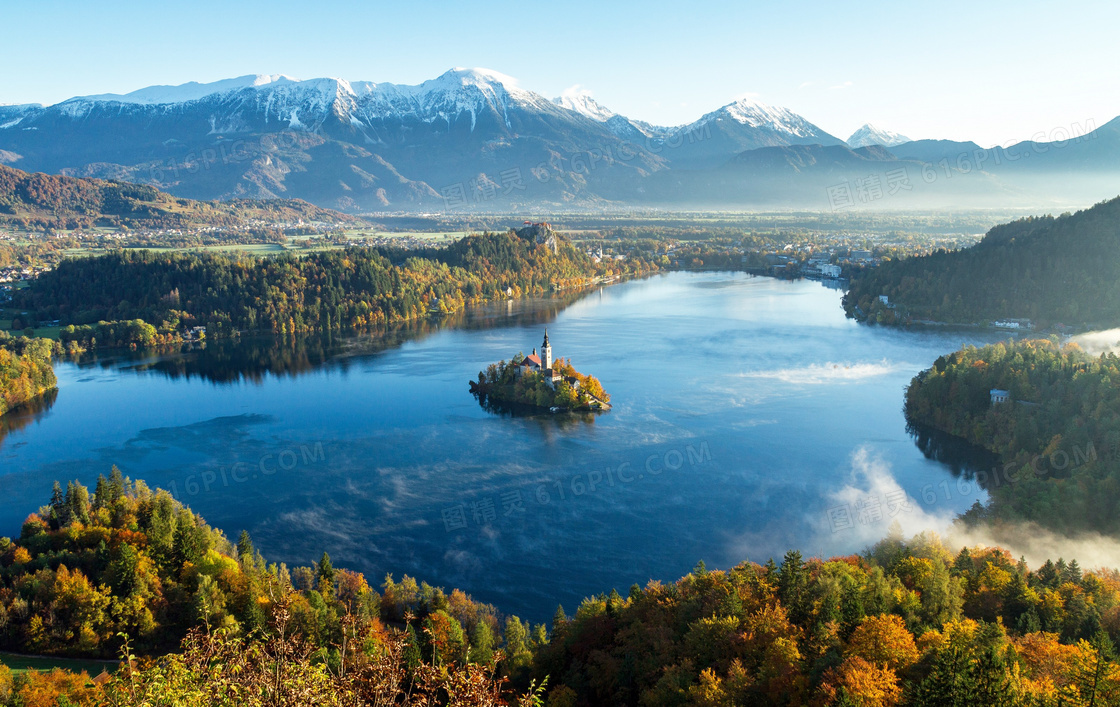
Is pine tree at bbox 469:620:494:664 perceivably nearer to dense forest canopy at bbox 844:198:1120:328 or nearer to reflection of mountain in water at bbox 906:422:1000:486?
reflection of mountain in water at bbox 906:422:1000:486

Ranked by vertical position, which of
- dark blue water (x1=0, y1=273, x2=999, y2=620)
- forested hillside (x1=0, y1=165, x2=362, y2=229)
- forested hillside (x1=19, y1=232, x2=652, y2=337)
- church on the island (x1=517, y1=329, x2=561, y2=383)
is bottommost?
dark blue water (x1=0, y1=273, x2=999, y2=620)

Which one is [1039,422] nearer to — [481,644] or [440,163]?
[481,644]

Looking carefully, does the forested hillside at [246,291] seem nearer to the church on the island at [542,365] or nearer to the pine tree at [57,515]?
the church on the island at [542,365]

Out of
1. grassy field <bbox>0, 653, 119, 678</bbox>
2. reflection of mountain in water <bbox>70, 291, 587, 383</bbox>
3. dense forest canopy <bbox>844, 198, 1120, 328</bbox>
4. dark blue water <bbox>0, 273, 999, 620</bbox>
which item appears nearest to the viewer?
grassy field <bbox>0, 653, 119, 678</bbox>

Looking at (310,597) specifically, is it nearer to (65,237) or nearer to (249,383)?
(249,383)

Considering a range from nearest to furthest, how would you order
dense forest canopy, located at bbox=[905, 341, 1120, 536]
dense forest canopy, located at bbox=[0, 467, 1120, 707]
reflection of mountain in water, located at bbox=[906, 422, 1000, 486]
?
1. dense forest canopy, located at bbox=[0, 467, 1120, 707]
2. dense forest canopy, located at bbox=[905, 341, 1120, 536]
3. reflection of mountain in water, located at bbox=[906, 422, 1000, 486]

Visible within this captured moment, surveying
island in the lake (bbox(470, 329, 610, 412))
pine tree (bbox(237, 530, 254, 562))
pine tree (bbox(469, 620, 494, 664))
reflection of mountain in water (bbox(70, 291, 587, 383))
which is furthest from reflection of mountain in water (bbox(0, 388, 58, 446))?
pine tree (bbox(469, 620, 494, 664))

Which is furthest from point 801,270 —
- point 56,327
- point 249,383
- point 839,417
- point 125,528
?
point 125,528
